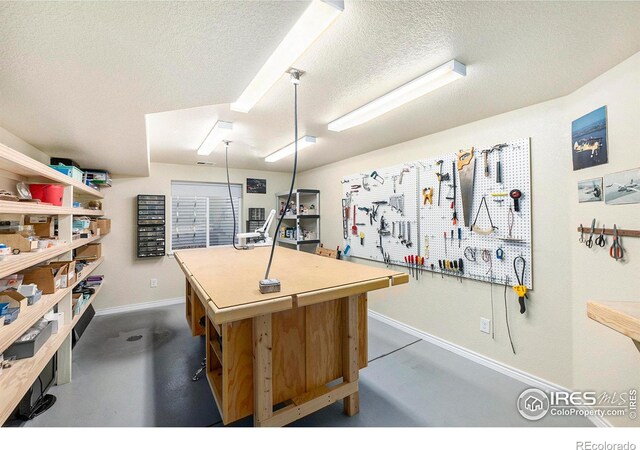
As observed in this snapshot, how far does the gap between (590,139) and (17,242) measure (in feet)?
12.0

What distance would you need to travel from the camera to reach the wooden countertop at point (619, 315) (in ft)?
3.22

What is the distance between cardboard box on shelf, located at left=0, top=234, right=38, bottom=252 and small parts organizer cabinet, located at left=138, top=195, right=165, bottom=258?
8.56 ft

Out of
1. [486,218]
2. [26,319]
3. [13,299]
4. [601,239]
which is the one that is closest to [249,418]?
[26,319]

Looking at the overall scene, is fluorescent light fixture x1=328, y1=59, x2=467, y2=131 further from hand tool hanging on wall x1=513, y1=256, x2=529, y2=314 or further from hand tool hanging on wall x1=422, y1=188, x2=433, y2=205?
hand tool hanging on wall x1=513, y1=256, x2=529, y2=314

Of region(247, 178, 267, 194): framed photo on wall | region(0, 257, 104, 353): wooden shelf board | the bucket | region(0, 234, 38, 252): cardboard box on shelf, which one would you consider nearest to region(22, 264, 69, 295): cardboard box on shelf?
region(0, 257, 104, 353): wooden shelf board

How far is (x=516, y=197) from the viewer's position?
2.28m

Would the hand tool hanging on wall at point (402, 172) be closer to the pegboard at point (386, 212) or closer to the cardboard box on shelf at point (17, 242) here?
the pegboard at point (386, 212)

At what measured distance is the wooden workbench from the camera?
141 cm

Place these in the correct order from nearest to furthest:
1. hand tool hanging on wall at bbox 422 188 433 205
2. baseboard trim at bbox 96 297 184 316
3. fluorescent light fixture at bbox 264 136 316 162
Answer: hand tool hanging on wall at bbox 422 188 433 205, fluorescent light fixture at bbox 264 136 316 162, baseboard trim at bbox 96 297 184 316

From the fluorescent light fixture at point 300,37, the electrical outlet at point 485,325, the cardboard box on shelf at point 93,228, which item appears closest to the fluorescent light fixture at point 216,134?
the fluorescent light fixture at point 300,37

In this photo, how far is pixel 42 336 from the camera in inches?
72.4
